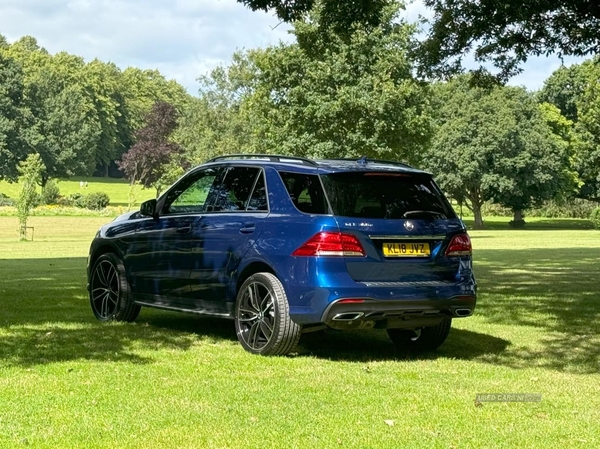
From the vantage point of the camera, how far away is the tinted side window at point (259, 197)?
884 centimetres

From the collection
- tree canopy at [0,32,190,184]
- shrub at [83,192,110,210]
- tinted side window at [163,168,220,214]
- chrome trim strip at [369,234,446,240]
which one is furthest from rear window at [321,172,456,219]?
shrub at [83,192,110,210]

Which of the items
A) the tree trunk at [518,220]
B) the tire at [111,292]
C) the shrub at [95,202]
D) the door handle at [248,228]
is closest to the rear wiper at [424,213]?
the door handle at [248,228]

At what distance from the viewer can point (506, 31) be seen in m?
17.6

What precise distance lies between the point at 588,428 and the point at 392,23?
41613 mm

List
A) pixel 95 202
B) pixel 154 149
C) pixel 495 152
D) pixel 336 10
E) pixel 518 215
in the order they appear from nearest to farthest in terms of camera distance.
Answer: pixel 336 10 → pixel 495 152 → pixel 518 215 → pixel 95 202 → pixel 154 149

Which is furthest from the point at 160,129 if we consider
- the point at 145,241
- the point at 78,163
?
the point at 145,241

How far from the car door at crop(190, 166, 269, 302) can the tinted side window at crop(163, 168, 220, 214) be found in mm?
178

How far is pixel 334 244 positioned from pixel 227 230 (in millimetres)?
1413

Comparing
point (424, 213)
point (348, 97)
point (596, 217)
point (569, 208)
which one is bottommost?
point (596, 217)

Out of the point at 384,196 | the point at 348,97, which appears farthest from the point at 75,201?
the point at 384,196

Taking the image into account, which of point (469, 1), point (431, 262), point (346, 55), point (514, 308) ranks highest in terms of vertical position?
point (346, 55)

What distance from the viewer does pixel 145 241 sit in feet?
33.4

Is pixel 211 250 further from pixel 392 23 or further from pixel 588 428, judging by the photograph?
pixel 392 23

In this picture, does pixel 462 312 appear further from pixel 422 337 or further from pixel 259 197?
pixel 259 197
